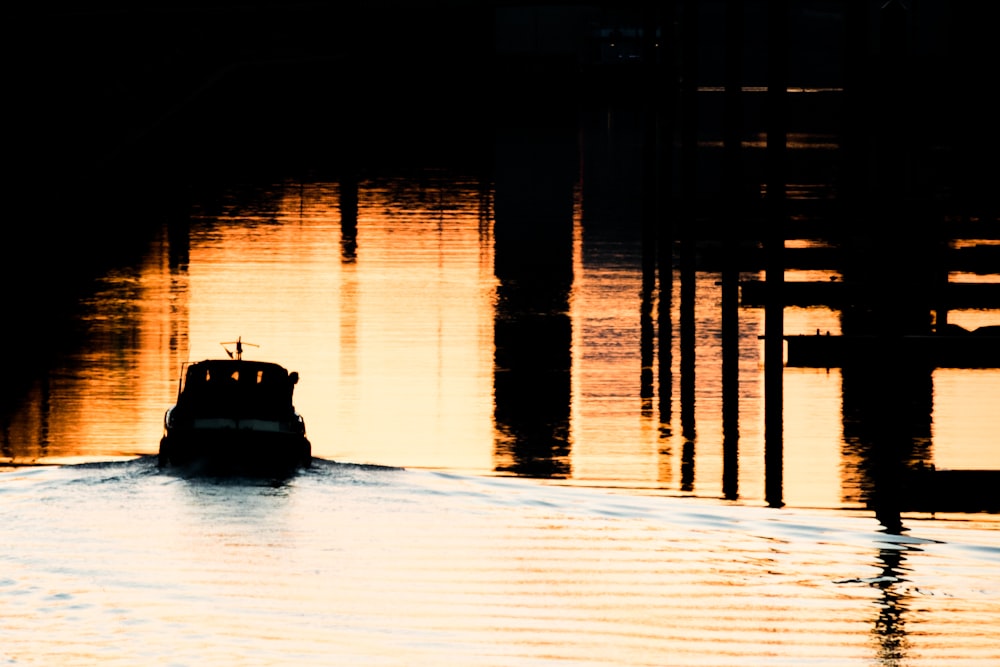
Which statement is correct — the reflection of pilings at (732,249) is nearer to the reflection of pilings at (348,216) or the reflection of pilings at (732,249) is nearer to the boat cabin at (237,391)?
the boat cabin at (237,391)

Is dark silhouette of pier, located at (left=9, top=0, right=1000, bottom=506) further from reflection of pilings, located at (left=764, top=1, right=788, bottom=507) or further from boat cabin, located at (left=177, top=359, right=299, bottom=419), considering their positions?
boat cabin, located at (left=177, top=359, right=299, bottom=419)

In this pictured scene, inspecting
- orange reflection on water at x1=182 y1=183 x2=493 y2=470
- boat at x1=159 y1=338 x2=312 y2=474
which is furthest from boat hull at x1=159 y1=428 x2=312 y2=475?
orange reflection on water at x1=182 y1=183 x2=493 y2=470

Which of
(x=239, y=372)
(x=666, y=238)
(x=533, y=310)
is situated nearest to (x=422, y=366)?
(x=533, y=310)

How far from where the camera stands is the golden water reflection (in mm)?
36031

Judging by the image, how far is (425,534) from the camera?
1153 inches

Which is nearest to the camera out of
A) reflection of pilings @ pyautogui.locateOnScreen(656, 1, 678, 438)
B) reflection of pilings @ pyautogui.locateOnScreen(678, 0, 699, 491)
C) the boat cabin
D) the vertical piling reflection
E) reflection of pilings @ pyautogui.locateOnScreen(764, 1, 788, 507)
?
the boat cabin

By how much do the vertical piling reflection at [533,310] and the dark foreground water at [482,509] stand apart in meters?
0.17

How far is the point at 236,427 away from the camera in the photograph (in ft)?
110

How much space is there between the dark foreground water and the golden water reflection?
12 centimetres

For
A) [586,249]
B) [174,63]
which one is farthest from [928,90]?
[174,63]

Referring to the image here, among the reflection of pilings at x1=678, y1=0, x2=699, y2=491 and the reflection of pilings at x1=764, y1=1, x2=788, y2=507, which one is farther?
the reflection of pilings at x1=678, y1=0, x2=699, y2=491

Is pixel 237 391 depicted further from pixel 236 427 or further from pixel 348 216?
pixel 348 216

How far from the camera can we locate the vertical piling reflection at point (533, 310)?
37438mm

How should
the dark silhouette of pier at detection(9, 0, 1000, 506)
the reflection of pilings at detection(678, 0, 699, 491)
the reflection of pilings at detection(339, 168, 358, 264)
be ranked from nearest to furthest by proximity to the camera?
the dark silhouette of pier at detection(9, 0, 1000, 506)
the reflection of pilings at detection(678, 0, 699, 491)
the reflection of pilings at detection(339, 168, 358, 264)
